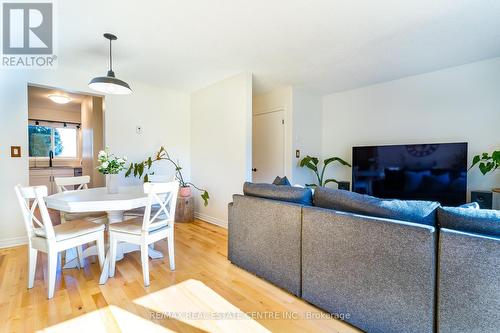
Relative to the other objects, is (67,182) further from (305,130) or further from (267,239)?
(305,130)

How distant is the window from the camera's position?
551 cm

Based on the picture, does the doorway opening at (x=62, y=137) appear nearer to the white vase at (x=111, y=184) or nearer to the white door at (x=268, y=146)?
the white vase at (x=111, y=184)

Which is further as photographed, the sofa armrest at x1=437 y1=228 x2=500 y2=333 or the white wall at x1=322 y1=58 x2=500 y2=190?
the white wall at x1=322 y1=58 x2=500 y2=190

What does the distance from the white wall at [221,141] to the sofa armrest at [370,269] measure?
75.8 inches

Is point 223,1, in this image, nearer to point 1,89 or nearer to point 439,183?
point 1,89

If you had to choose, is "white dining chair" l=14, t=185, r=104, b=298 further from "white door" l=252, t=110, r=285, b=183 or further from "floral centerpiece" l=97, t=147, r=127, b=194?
"white door" l=252, t=110, r=285, b=183

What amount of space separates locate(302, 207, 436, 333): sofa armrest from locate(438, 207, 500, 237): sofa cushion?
0.11m

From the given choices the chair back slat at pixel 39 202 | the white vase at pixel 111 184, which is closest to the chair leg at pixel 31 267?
the chair back slat at pixel 39 202

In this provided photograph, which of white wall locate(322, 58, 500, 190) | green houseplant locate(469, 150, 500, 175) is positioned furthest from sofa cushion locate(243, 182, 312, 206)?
white wall locate(322, 58, 500, 190)

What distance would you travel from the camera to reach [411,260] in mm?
1299

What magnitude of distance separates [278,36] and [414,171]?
8.79 feet

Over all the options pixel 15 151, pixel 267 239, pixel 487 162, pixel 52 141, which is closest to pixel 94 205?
pixel 267 239

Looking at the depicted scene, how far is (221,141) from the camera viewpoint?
12.8 ft

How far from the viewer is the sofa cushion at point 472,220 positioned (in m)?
1.18
